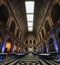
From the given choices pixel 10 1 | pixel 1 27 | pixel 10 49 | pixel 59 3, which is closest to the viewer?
pixel 59 3

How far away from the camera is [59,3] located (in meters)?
9.29

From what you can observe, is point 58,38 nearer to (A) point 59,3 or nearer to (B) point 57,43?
(B) point 57,43

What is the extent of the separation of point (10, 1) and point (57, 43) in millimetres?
8574

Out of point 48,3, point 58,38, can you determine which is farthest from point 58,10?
point 58,38

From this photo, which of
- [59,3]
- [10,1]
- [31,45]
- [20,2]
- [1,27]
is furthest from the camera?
[31,45]

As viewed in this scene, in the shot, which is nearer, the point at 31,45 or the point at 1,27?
the point at 1,27

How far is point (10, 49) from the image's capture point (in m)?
15.0

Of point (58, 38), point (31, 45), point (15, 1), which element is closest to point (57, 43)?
point (58, 38)

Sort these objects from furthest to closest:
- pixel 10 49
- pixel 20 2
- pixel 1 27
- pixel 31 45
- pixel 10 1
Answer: pixel 31 45 → pixel 10 49 → pixel 20 2 → pixel 10 1 → pixel 1 27

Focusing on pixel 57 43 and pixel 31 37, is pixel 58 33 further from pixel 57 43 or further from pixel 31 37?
pixel 31 37

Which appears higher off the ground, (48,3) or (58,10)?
(48,3)

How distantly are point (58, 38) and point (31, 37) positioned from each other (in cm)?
2391

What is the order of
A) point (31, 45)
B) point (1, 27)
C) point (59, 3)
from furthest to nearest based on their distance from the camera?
point (31, 45)
point (1, 27)
point (59, 3)

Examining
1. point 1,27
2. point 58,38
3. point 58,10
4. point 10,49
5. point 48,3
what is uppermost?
point 48,3
